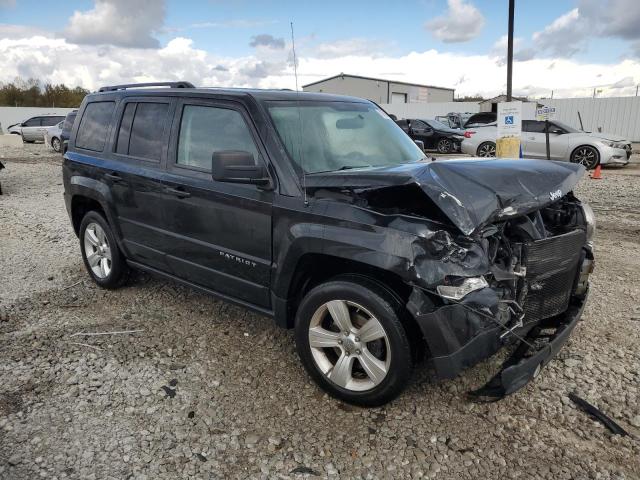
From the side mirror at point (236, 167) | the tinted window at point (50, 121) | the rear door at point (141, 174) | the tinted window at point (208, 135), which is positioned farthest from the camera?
the tinted window at point (50, 121)

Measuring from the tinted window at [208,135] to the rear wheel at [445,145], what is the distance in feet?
54.4

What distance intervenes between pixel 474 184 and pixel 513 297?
0.70m

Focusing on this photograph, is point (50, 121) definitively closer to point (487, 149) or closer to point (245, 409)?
point (487, 149)

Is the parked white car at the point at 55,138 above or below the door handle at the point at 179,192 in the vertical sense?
above

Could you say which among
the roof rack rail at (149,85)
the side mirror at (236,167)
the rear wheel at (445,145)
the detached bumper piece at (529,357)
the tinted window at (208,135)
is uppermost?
the roof rack rail at (149,85)

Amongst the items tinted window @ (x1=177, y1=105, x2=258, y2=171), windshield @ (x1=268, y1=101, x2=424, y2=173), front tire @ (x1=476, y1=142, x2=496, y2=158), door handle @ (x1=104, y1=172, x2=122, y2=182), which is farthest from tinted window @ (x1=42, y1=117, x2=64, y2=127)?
windshield @ (x1=268, y1=101, x2=424, y2=173)

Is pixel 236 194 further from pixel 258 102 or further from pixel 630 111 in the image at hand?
pixel 630 111

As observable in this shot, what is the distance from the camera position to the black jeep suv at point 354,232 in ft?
8.50

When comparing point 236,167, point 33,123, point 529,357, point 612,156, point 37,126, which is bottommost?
point 529,357

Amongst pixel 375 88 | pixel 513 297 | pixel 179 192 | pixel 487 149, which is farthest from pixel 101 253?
pixel 375 88

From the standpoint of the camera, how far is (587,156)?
1417 cm

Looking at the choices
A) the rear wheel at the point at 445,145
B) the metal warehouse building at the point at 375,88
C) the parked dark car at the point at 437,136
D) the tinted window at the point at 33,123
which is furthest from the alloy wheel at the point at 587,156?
the metal warehouse building at the point at 375,88

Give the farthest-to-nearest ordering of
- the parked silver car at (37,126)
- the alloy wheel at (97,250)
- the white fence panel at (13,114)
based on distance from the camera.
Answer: the white fence panel at (13,114), the parked silver car at (37,126), the alloy wheel at (97,250)

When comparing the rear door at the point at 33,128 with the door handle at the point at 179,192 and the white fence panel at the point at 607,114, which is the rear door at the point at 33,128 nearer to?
the door handle at the point at 179,192
